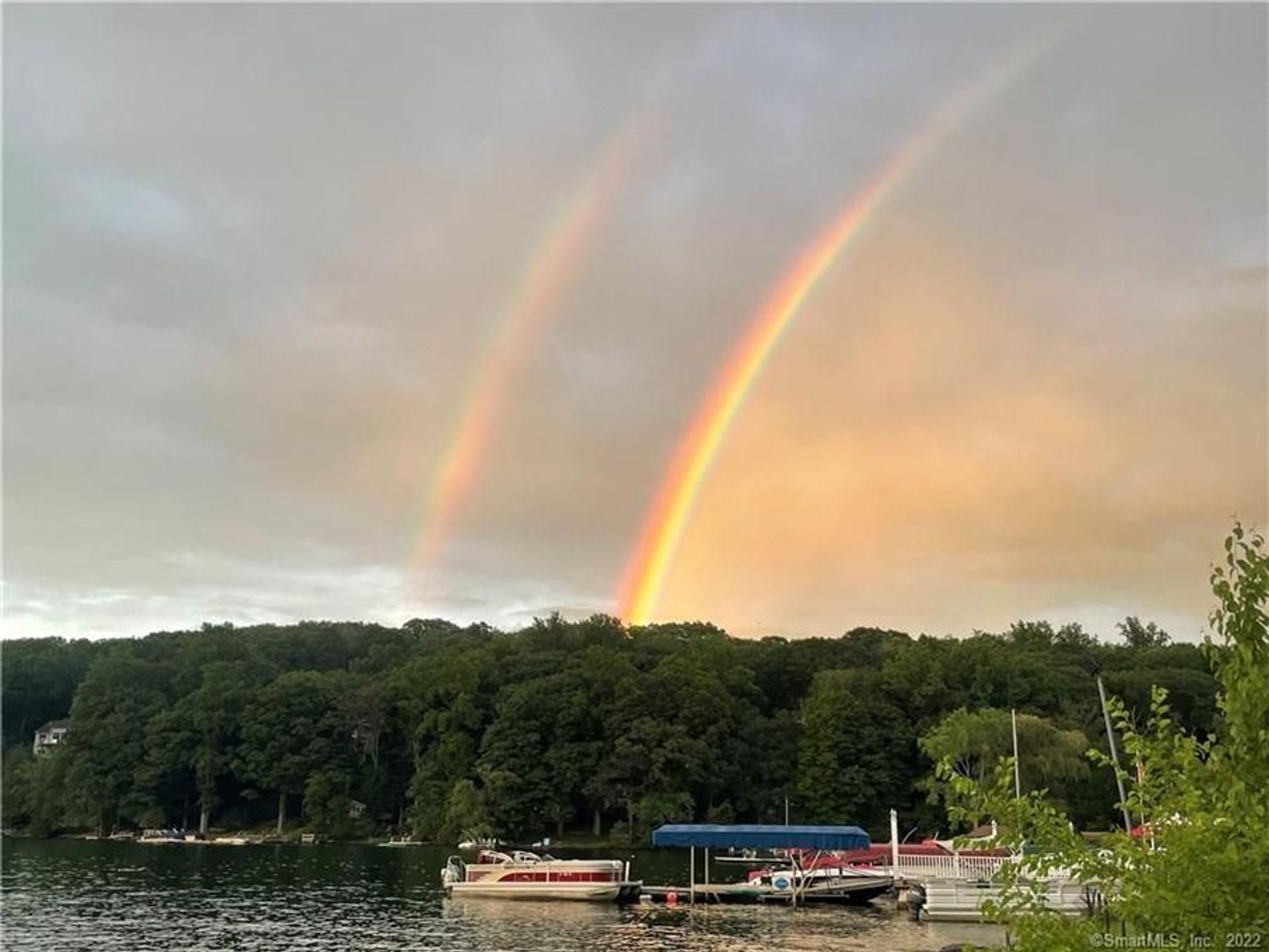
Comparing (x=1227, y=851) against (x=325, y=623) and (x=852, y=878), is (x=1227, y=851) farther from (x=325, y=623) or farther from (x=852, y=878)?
(x=325, y=623)

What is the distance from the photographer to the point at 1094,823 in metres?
88.3

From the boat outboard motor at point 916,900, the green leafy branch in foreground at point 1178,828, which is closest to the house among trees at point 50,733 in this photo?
the boat outboard motor at point 916,900

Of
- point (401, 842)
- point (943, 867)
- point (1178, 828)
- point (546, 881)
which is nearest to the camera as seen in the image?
point (1178, 828)

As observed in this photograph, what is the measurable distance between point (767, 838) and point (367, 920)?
20.0 m

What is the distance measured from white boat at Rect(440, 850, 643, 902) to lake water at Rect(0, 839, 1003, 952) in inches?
40.2

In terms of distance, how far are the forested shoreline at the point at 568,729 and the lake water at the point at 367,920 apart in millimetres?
28576

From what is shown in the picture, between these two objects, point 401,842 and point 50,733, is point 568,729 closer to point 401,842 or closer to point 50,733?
point 401,842

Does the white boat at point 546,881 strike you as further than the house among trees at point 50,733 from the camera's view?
No

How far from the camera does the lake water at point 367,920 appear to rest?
Answer: 41469mm

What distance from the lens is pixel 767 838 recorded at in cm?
5419

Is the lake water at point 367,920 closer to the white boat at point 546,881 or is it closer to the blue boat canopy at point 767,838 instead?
the white boat at point 546,881

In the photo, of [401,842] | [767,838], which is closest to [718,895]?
[767,838]

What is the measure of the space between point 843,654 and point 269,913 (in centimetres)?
8624

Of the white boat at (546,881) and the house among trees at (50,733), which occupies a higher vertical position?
the house among trees at (50,733)
